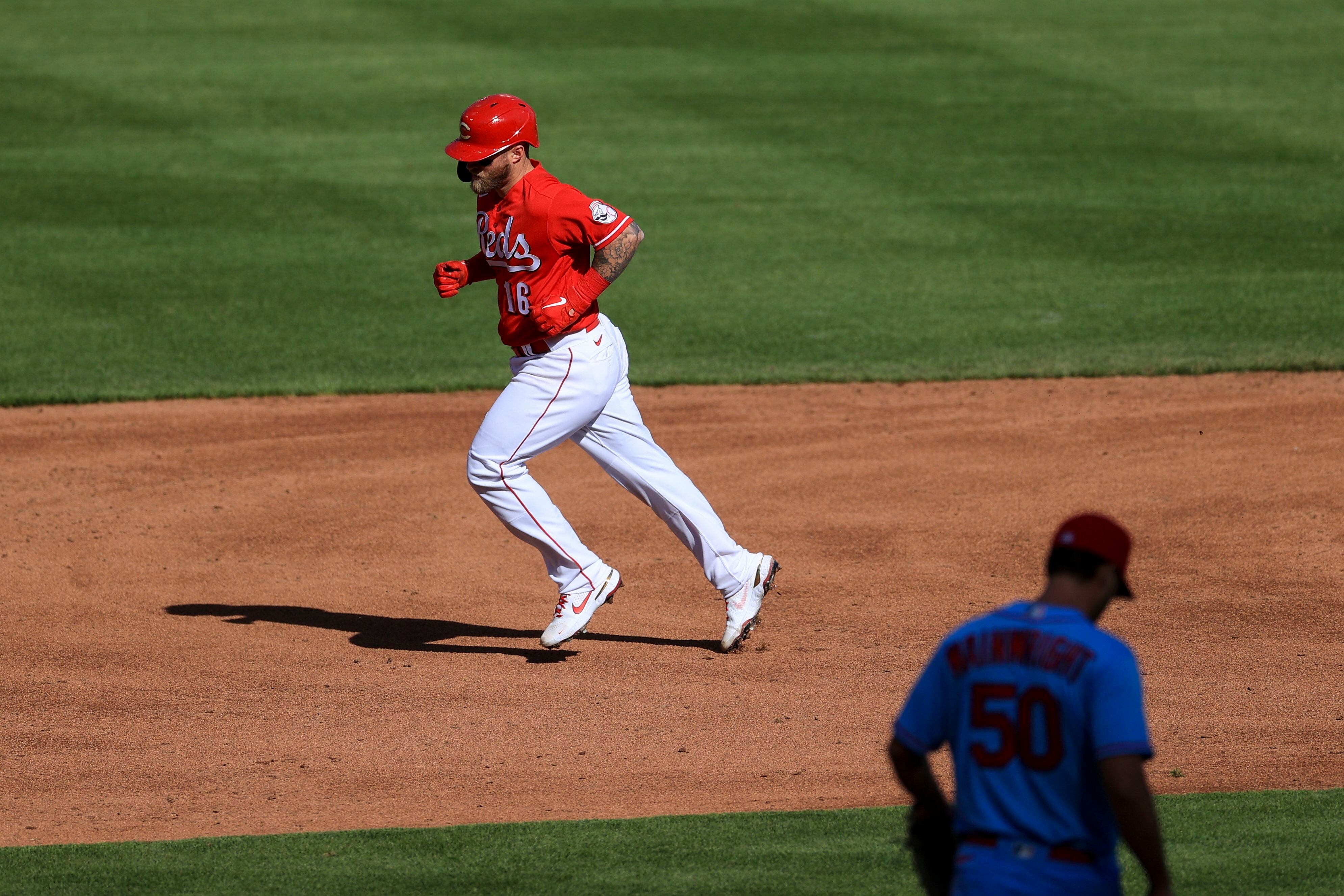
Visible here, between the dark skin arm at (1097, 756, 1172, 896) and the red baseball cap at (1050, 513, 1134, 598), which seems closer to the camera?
the dark skin arm at (1097, 756, 1172, 896)

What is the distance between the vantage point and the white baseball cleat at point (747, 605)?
7.46 m

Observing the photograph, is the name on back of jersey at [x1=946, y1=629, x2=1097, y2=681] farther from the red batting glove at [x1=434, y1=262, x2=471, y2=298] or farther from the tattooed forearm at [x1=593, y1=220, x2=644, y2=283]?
the red batting glove at [x1=434, y1=262, x2=471, y2=298]

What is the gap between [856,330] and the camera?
46.7 feet

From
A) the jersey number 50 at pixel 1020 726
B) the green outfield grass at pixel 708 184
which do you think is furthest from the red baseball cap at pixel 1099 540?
the green outfield grass at pixel 708 184

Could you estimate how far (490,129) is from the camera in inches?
275

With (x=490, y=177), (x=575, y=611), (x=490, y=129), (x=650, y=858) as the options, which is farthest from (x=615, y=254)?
(x=650, y=858)

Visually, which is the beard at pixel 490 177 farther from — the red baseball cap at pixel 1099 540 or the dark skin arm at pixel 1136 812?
the dark skin arm at pixel 1136 812

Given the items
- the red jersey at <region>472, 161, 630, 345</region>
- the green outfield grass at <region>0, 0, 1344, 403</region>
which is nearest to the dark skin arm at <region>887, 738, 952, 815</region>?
the red jersey at <region>472, 161, 630, 345</region>

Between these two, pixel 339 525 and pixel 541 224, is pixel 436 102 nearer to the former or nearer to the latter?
pixel 339 525

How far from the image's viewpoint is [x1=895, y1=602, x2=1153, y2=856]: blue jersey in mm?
3248

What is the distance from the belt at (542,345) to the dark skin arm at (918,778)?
3951 mm

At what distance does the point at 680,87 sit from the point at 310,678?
15.8 meters

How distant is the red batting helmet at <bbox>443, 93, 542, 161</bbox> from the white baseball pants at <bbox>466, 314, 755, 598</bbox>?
0.85 meters

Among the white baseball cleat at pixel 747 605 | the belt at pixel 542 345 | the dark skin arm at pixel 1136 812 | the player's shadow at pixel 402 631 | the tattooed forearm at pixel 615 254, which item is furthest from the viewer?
the player's shadow at pixel 402 631
